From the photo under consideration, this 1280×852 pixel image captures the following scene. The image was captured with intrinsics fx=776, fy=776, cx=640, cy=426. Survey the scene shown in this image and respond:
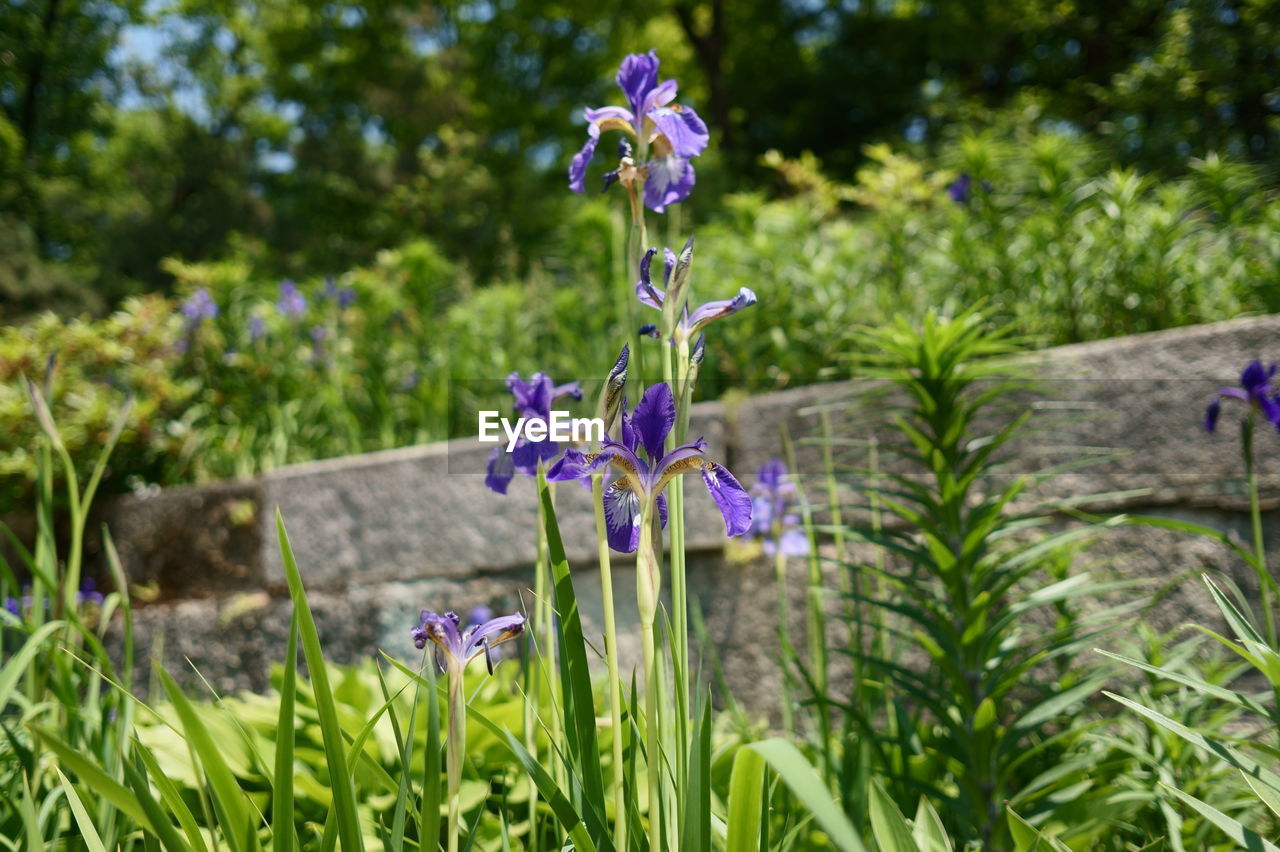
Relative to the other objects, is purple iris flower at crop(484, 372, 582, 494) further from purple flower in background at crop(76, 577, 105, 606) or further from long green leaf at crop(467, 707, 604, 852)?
purple flower in background at crop(76, 577, 105, 606)

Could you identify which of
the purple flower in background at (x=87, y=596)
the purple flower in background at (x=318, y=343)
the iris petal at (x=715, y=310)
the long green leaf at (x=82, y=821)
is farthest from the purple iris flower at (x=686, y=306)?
the purple flower in background at (x=318, y=343)

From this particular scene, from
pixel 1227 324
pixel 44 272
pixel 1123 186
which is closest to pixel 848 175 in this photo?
pixel 1123 186

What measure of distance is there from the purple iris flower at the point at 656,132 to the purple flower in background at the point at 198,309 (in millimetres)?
3464

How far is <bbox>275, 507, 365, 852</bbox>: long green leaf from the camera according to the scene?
2.49ft

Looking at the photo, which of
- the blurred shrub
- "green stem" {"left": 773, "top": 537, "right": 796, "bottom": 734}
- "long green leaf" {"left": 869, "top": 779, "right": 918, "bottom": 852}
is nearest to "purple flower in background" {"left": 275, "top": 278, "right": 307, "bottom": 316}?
the blurred shrub

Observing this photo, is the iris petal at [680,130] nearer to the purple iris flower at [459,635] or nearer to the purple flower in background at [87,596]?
the purple iris flower at [459,635]

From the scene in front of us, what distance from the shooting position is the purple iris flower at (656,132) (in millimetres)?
1111

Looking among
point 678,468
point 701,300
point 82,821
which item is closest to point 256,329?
point 701,300

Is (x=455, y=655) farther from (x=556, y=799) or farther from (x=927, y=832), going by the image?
(x=927, y=832)

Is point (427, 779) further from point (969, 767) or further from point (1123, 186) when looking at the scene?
point (1123, 186)

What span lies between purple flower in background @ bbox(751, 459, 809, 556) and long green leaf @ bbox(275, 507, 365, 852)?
145 cm

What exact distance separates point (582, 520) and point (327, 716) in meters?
2.03

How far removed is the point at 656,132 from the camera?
112cm

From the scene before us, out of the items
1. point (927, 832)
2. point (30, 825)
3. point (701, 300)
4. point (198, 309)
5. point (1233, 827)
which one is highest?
point (198, 309)
